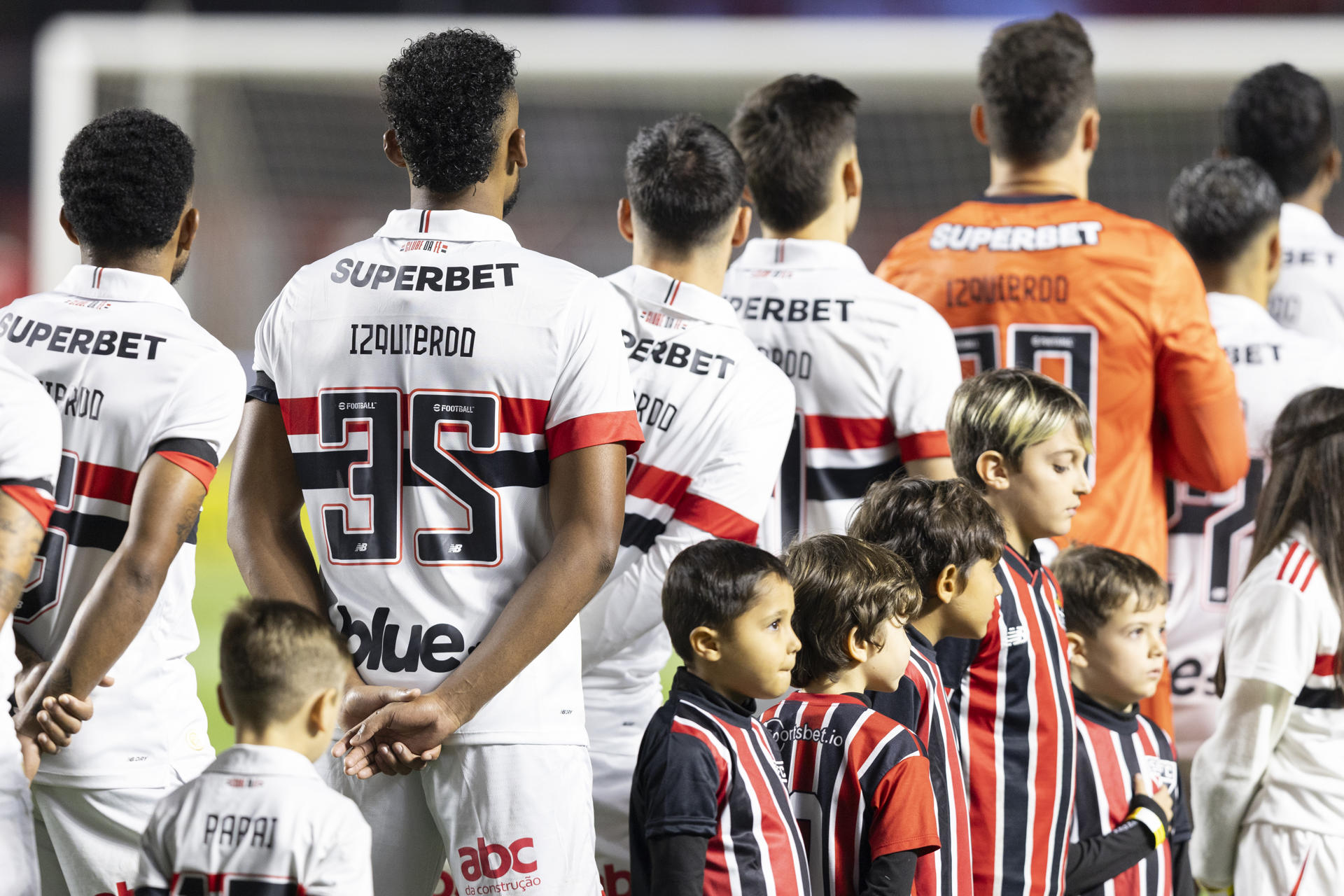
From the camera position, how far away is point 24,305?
2828 mm

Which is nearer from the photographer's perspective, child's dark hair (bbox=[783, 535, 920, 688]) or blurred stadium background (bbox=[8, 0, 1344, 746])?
child's dark hair (bbox=[783, 535, 920, 688])

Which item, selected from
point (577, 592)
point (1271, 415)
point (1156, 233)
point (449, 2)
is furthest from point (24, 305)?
point (449, 2)

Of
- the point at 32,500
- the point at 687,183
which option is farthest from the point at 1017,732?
the point at 32,500

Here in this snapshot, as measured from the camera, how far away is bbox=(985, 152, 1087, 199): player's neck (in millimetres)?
4207

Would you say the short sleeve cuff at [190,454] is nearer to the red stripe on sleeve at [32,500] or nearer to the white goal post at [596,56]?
the red stripe on sleeve at [32,500]

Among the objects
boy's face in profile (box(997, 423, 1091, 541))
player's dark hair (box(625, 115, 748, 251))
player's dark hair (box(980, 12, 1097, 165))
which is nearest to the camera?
boy's face in profile (box(997, 423, 1091, 541))

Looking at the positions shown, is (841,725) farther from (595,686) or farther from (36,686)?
(36,686)

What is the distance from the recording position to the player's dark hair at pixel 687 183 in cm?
351

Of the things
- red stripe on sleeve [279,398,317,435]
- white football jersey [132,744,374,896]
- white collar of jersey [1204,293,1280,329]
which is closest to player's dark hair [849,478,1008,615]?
red stripe on sleeve [279,398,317,435]

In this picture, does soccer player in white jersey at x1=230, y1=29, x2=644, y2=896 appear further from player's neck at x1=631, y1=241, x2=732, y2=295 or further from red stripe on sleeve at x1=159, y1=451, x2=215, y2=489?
player's neck at x1=631, y1=241, x2=732, y2=295

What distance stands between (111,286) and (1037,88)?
267 centimetres

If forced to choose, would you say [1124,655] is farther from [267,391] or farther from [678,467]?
[267,391]

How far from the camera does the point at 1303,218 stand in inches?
207

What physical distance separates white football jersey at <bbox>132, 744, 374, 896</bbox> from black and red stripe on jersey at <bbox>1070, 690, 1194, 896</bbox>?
188cm
